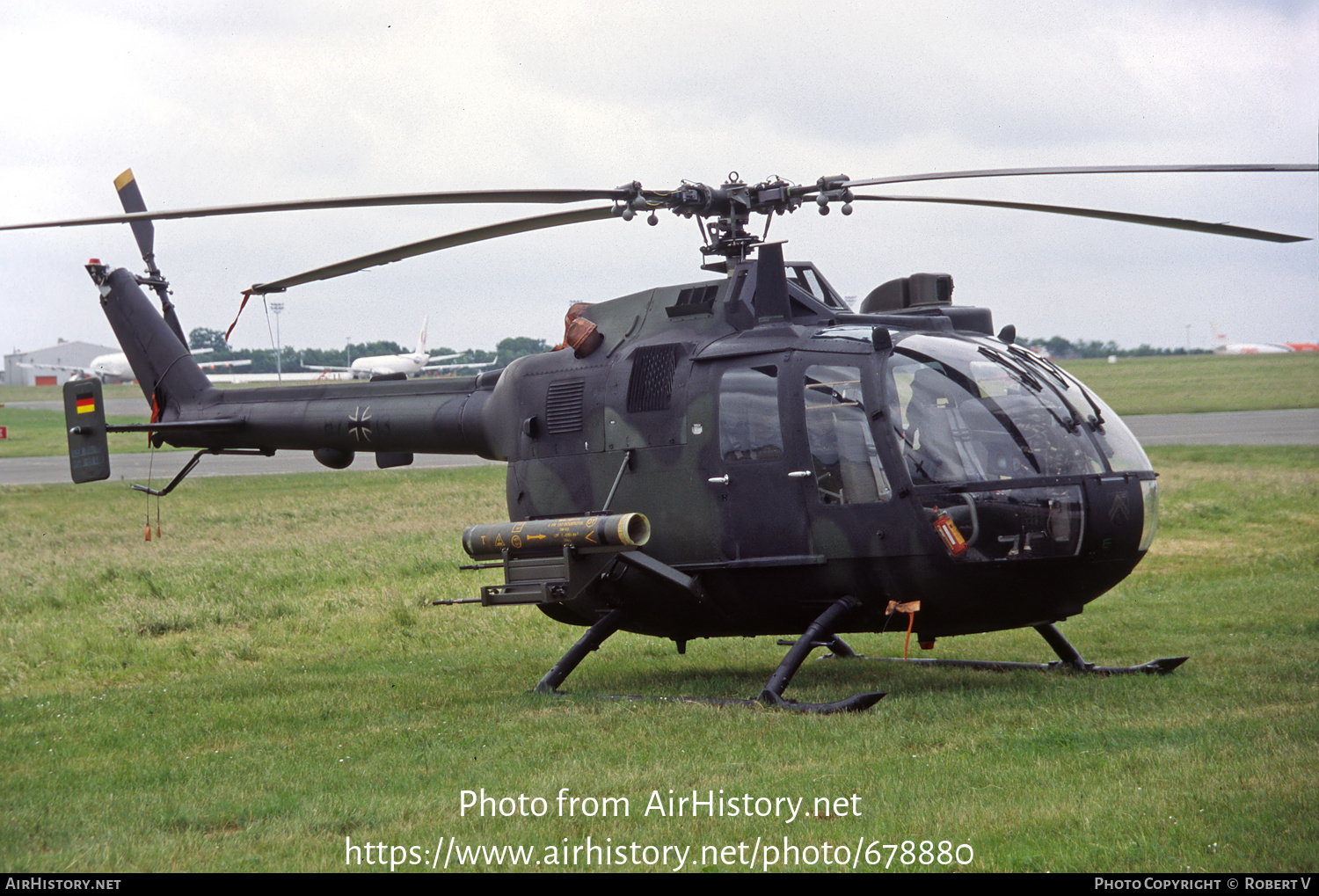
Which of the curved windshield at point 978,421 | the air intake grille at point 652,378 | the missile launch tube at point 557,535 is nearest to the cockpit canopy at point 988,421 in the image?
the curved windshield at point 978,421

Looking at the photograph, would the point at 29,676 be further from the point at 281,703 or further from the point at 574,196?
the point at 574,196

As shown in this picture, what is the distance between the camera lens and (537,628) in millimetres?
14258

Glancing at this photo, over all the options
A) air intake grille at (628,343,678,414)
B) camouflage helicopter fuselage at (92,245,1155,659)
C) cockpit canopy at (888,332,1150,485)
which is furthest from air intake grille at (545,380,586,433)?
cockpit canopy at (888,332,1150,485)

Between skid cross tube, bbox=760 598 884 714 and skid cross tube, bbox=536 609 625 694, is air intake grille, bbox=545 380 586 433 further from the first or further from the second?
skid cross tube, bbox=760 598 884 714

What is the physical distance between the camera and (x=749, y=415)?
8.97m

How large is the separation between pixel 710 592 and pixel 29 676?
7.25 m

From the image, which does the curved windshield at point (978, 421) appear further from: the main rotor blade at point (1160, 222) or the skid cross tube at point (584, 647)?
the skid cross tube at point (584, 647)

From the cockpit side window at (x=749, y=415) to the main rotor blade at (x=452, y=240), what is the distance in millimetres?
1548

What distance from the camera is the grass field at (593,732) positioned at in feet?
18.3

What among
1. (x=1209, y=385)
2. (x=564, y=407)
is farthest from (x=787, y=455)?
(x=1209, y=385)

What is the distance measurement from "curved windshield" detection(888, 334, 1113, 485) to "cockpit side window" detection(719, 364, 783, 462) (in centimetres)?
91

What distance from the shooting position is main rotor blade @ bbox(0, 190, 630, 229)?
25.8 ft

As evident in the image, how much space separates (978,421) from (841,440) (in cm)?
95

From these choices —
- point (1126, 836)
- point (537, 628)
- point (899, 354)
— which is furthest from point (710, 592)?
point (537, 628)
